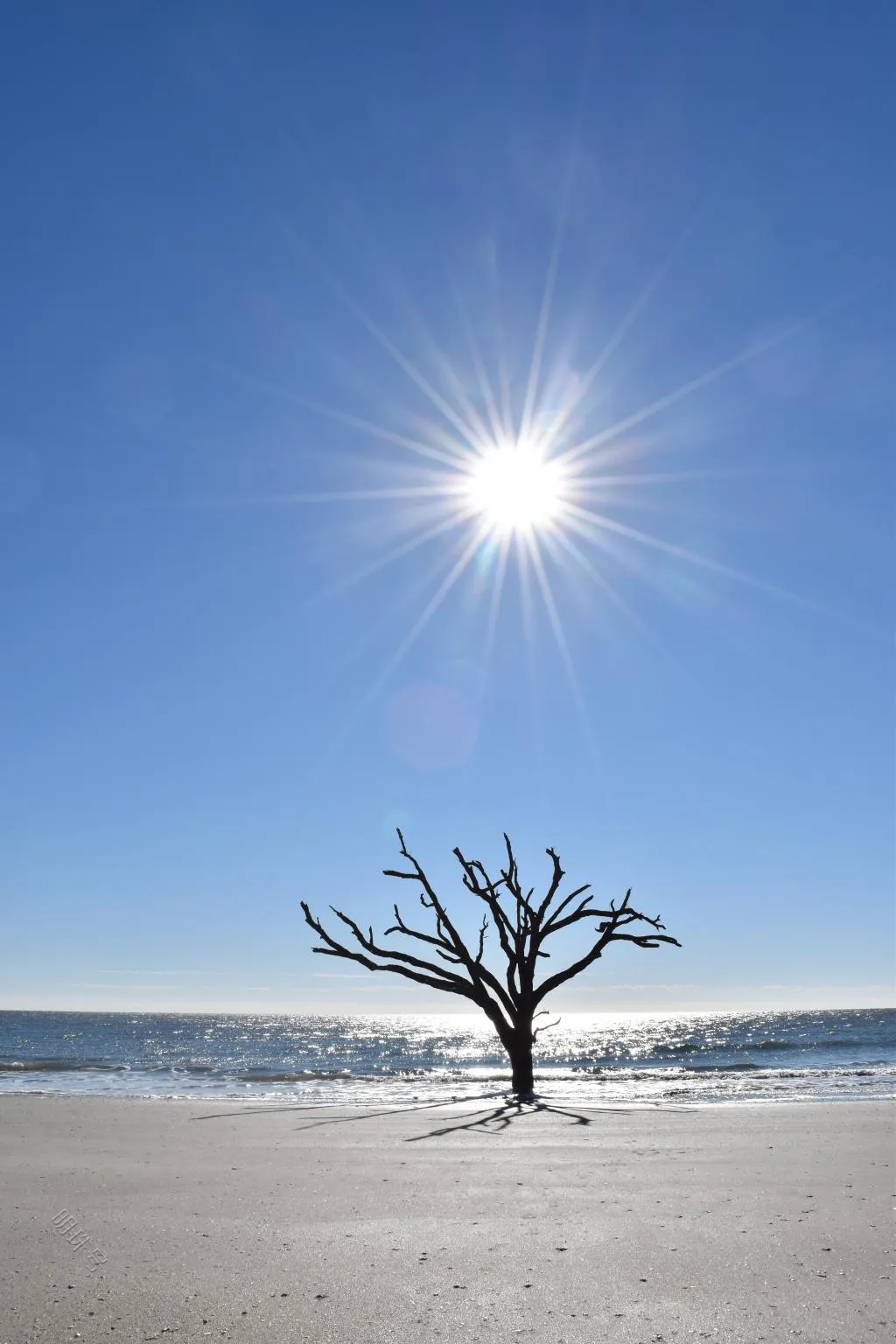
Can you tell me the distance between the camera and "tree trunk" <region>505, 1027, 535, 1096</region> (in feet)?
58.7

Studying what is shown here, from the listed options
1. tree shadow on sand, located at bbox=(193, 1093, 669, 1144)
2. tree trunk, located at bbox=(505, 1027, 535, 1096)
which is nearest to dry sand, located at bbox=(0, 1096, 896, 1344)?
tree shadow on sand, located at bbox=(193, 1093, 669, 1144)

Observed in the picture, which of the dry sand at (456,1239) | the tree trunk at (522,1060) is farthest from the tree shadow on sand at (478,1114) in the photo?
the tree trunk at (522,1060)

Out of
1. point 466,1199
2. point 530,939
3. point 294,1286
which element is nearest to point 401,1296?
point 294,1286

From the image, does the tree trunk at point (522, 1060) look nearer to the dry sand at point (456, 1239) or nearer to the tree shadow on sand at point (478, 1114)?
the tree shadow on sand at point (478, 1114)

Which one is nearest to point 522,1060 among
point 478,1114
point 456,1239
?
point 478,1114

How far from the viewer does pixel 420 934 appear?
19672 millimetres

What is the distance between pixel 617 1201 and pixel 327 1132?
5.46 m

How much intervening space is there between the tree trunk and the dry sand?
847cm

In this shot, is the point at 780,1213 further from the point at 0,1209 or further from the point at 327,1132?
the point at 327,1132

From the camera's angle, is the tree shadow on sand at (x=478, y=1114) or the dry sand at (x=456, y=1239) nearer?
the dry sand at (x=456, y=1239)

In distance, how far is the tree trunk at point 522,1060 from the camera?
17891 mm

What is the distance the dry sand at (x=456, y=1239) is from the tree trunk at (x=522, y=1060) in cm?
847

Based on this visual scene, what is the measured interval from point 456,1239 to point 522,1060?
46.0 feet

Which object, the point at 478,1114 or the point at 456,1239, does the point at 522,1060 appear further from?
the point at 456,1239
